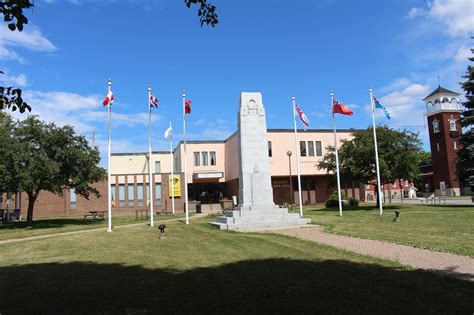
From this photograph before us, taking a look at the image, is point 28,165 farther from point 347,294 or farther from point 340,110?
point 347,294

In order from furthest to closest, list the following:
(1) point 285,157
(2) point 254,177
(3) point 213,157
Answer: (3) point 213,157 < (1) point 285,157 < (2) point 254,177

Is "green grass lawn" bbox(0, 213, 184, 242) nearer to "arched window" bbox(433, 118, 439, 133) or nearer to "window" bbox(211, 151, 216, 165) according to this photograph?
"window" bbox(211, 151, 216, 165)

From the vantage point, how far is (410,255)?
35.7ft

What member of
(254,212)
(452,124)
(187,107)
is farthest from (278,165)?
(254,212)

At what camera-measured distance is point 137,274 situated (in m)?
9.10

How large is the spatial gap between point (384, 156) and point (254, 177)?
14546mm

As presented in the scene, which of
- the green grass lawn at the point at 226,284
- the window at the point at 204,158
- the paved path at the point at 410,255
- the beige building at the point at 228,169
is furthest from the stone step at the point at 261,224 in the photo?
the window at the point at 204,158

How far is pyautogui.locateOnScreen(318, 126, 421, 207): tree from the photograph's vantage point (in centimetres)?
3362

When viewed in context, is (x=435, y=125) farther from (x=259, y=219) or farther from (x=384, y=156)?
(x=259, y=219)

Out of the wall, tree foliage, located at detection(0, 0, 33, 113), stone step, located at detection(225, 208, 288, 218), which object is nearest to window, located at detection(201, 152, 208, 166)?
the wall

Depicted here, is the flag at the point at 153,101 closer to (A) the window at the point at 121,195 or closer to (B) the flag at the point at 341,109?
(B) the flag at the point at 341,109

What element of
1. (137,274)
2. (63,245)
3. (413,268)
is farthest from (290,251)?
(63,245)

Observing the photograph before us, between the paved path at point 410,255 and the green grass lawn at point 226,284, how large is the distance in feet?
1.95

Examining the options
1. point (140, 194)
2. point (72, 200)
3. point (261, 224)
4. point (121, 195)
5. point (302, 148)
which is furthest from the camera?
point (302, 148)
